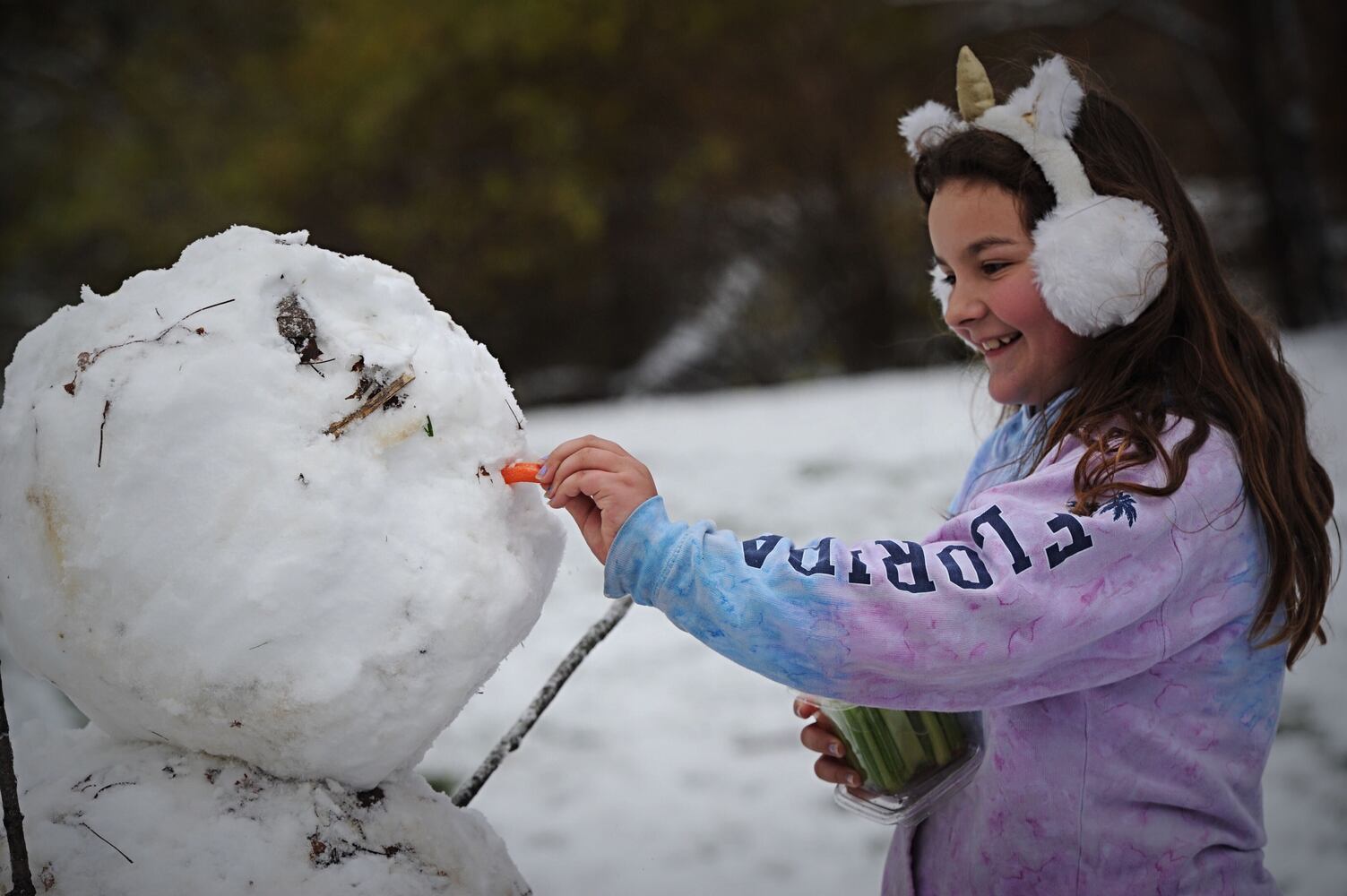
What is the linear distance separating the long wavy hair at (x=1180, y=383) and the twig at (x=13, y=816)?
1165 mm

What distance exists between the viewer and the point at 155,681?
1115 millimetres

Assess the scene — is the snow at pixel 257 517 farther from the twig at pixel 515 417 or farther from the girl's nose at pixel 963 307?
the girl's nose at pixel 963 307

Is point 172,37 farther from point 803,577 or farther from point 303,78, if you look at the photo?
point 803,577

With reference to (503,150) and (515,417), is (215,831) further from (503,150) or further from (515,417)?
(503,150)

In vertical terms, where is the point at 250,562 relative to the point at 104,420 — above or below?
below

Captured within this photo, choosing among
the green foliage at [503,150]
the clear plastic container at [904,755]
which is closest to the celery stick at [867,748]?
the clear plastic container at [904,755]

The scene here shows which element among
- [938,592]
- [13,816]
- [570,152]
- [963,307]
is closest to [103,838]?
[13,816]

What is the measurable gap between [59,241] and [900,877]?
10.3 m

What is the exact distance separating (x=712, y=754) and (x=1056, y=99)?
6.01 ft

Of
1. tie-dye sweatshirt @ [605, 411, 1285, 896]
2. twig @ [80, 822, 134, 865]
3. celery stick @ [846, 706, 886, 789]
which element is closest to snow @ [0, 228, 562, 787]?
twig @ [80, 822, 134, 865]

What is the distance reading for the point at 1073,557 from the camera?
3.85 feet

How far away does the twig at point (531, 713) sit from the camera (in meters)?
1.41

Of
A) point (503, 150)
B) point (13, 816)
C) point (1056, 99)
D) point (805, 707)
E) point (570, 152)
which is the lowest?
point (805, 707)

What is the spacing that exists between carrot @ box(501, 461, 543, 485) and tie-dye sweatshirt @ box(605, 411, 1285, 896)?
123mm
